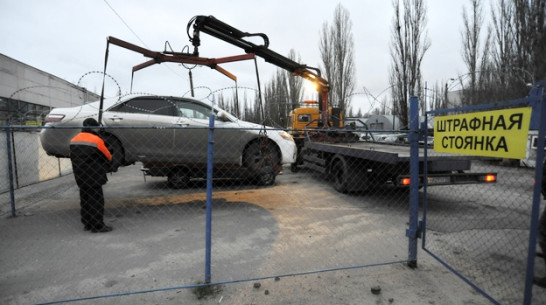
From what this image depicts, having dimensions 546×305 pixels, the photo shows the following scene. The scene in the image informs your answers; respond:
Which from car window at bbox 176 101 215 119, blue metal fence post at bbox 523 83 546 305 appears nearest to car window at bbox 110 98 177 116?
car window at bbox 176 101 215 119

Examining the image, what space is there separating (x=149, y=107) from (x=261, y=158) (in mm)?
2514

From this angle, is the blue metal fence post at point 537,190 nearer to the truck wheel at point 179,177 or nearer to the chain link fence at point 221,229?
the chain link fence at point 221,229

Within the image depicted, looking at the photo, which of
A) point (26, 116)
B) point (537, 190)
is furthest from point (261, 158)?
point (537, 190)

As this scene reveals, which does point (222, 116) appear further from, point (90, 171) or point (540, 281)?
point (540, 281)

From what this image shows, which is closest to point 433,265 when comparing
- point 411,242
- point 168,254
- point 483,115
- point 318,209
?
point 411,242

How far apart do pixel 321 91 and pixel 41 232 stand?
837 cm

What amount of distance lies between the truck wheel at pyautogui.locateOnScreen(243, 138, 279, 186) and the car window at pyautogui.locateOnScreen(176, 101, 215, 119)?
46.8 inches

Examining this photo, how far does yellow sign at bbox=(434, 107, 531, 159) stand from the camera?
205 centimetres

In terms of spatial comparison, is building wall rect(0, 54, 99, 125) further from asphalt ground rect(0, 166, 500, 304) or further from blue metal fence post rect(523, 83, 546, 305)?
blue metal fence post rect(523, 83, 546, 305)

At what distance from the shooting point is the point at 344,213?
16.4 ft

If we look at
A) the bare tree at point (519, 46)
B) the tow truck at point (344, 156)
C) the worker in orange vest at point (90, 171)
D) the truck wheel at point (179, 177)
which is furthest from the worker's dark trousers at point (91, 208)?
the bare tree at point (519, 46)

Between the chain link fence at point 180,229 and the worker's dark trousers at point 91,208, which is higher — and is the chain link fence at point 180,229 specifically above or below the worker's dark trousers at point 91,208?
below

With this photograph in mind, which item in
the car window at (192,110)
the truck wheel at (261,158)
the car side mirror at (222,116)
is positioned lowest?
the truck wheel at (261,158)

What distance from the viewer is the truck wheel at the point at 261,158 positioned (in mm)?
6027
